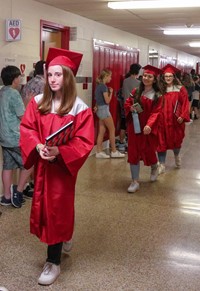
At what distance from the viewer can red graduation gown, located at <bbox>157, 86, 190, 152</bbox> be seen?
5305mm

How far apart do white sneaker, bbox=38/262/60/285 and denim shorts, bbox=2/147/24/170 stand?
152 cm

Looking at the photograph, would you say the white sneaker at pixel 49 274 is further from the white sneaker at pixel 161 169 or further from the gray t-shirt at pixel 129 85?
the gray t-shirt at pixel 129 85

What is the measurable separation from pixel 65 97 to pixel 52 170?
1.57 feet

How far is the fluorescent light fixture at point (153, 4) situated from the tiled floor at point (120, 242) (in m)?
2.16

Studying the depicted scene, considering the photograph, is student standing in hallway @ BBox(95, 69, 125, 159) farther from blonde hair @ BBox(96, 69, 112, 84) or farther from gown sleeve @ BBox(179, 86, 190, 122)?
gown sleeve @ BBox(179, 86, 190, 122)

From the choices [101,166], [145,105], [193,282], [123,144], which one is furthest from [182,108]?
[193,282]

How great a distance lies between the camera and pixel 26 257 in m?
3.02

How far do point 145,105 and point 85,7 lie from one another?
163 cm

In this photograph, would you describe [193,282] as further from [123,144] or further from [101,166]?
[123,144]

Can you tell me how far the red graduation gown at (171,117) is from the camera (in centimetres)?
530

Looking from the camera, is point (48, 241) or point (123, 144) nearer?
point (48, 241)

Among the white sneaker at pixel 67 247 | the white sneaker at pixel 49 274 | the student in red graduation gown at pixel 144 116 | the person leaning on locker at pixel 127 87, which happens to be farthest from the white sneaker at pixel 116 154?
the white sneaker at pixel 49 274

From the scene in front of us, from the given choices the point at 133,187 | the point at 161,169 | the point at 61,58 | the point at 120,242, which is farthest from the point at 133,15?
the point at 120,242

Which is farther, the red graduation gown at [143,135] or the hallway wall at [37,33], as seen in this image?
the red graduation gown at [143,135]
